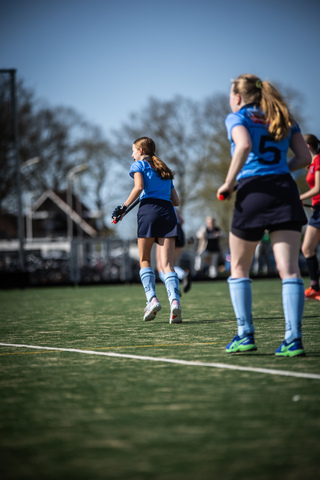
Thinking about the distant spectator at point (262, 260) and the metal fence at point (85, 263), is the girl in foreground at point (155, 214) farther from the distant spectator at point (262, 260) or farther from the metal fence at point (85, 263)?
the distant spectator at point (262, 260)

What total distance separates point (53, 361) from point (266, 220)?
1.79 metres

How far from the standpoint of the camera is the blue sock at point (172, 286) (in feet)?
26.2

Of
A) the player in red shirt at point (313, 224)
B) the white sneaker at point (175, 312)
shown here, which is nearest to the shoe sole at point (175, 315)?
the white sneaker at point (175, 312)

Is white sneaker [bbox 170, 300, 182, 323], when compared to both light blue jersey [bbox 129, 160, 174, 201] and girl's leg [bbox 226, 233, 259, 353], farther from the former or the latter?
girl's leg [bbox 226, 233, 259, 353]

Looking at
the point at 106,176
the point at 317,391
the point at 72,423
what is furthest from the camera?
the point at 106,176

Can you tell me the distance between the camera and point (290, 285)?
16.6 feet

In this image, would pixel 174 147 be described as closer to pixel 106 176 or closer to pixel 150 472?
pixel 106 176

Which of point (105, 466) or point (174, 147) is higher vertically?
point (174, 147)

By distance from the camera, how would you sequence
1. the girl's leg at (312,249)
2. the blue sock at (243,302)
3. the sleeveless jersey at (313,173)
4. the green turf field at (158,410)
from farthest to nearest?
the girl's leg at (312,249) < the sleeveless jersey at (313,173) < the blue sock at (243,302) < the green turf field at (158,410)

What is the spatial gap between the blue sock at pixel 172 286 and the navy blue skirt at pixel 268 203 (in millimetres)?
2942

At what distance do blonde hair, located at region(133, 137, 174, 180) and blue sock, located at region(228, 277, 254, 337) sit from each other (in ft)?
9.61

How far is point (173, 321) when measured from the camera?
7.95 meters

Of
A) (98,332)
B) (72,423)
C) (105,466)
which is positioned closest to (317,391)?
(72,423)

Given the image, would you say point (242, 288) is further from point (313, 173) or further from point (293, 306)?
point (313, 173)
